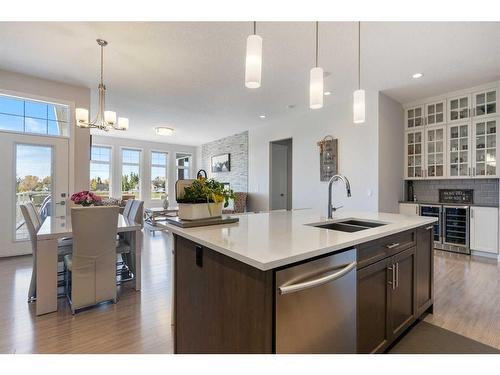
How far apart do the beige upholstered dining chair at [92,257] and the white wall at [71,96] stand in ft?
7.62

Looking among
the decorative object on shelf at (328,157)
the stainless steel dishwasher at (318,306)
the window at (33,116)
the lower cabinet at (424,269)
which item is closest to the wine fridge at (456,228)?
the decorative object on shelf at (328,157)

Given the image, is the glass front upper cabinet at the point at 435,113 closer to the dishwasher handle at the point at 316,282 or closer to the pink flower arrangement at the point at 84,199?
the dishwasher handle at the point at 316,282

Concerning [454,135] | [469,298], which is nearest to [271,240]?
[469,298]

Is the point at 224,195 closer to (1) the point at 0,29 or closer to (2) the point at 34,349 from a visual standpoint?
(2) the point at 34,349

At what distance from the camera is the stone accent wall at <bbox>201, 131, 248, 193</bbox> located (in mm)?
7453

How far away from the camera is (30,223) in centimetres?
239

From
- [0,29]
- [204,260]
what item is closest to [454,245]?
[204,260]

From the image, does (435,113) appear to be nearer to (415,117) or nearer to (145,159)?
(415,117)

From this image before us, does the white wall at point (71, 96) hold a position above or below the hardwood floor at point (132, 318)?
above

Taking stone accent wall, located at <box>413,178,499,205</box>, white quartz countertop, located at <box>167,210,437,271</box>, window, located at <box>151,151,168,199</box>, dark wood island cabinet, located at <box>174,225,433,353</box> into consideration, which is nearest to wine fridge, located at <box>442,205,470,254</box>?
stone accent wall, located at <box>413,178,499,205</box>

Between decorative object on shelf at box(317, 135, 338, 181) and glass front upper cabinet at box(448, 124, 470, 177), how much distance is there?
185 cm

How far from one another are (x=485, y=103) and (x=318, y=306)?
475 centimetres

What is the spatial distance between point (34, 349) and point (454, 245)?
17.9 feet

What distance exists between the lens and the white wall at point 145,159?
8523 millimetres
